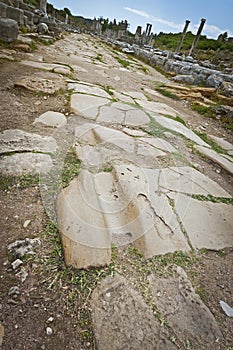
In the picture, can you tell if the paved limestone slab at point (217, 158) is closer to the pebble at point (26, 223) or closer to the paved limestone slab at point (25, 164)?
the paved limestone slab at point (25, 164)

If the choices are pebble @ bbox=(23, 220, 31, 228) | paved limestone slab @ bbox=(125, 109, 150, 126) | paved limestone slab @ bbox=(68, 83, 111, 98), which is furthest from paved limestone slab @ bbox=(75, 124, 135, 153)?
paved limestone slab @ bbox=(68, 83, 111, 98)

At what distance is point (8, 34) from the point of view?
4.34 m

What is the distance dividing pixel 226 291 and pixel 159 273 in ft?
1.17

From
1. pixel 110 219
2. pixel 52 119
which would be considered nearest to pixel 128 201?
pixel 110 219

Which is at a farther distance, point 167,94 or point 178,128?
point 167,94

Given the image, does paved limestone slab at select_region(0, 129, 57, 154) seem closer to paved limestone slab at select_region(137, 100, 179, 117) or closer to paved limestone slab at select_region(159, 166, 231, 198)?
paved limestone slab at select_region(159, 166, 231, 198)

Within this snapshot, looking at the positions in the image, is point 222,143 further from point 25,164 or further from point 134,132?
point 25,164

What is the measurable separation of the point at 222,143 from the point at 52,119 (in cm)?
213

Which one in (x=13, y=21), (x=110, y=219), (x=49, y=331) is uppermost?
(x=13, y=21)

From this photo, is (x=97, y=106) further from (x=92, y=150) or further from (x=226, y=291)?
(x=226, y=291)

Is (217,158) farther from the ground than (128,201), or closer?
farther from the ground

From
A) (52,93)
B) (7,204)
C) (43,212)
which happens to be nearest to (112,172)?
(43,212)

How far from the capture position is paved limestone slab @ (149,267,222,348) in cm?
80

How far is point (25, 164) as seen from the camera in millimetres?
1420
